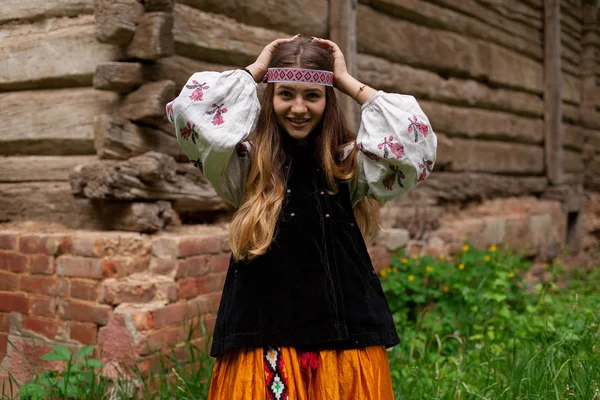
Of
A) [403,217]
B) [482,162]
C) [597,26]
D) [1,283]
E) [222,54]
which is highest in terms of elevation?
[597,26]

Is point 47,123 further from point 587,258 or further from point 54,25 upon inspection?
point 587,258

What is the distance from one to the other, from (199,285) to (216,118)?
1.61 meters

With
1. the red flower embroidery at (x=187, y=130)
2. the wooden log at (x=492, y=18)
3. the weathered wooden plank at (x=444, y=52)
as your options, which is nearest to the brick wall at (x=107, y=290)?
the red flower embroidery at (x=187, y=130)

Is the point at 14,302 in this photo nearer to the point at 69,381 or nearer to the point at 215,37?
the point at 69,381

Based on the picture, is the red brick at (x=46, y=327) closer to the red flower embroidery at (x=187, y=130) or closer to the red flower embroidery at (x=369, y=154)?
the red flower embroidery at (x=187, y=130)

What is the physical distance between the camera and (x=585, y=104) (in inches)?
342

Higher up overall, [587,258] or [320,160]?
[320,160]

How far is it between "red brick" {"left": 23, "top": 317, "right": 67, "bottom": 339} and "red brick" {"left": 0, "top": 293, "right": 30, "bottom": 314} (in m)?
0.06

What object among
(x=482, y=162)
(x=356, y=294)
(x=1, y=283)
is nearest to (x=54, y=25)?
(x=1, y=283)

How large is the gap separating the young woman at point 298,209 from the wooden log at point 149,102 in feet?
3.91

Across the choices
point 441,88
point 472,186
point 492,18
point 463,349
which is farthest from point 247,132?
point 492,18

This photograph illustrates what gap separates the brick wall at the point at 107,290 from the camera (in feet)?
10.5

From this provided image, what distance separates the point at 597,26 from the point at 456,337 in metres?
6.45

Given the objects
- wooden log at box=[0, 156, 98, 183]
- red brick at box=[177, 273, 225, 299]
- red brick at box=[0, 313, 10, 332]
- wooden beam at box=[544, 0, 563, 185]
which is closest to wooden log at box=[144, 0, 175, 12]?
wooden log at box=[0, 156, 98, 183]
